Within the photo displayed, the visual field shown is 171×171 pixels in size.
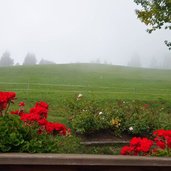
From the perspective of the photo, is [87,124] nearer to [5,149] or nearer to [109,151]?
[109,151]

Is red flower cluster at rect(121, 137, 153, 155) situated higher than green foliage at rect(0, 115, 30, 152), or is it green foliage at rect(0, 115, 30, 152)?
green foliage at rect(0, 115, 30, 152)

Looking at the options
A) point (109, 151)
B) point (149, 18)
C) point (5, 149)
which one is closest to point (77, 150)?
point (109, 151)

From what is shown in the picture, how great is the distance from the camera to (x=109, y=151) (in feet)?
30.8

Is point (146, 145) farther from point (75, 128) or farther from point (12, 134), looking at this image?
point (75, 128)

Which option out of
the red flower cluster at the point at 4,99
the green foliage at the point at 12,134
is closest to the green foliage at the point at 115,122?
the red flower cluster at the point at 4,99

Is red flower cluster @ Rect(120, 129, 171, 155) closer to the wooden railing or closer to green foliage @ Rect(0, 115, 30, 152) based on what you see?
green foliage @ Rect(0, 115, 30, 152)

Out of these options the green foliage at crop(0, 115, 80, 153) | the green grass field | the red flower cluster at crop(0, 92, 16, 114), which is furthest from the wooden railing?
the green grass field

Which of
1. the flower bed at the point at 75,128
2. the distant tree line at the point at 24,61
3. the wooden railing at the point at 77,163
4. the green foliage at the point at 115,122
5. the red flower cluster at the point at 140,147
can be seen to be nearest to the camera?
the wooden railing at the point at 77,163

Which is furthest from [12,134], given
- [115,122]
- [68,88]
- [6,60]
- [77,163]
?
[6,60]

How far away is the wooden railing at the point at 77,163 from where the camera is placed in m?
3.41

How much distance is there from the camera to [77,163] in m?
3.43

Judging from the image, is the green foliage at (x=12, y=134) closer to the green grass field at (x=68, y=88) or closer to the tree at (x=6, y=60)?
the green grass field at (x=68, y=88)

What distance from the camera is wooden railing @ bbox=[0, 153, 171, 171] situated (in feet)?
11.2
